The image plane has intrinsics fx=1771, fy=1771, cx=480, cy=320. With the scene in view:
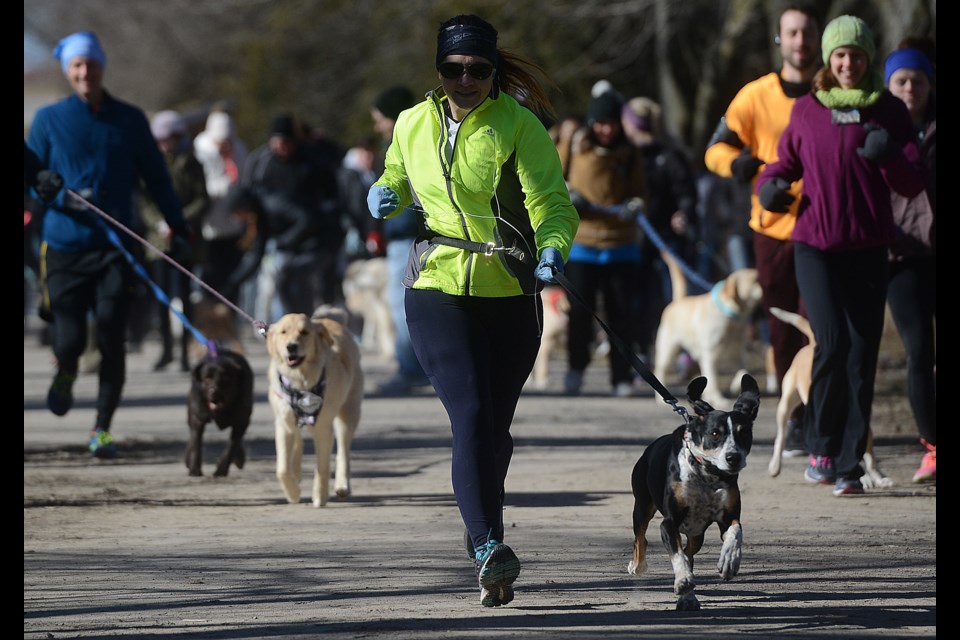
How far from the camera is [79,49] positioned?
10.3 metres

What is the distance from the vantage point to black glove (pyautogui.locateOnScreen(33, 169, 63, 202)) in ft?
32.4

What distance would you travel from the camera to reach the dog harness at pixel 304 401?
28.6ft

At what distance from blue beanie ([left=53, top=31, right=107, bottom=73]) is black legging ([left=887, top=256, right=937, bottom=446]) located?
4730mm

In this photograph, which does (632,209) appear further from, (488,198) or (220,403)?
(488,198)

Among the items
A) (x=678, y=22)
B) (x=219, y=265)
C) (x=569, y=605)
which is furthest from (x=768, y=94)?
(x=678, y=22)

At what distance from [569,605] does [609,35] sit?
20200 millimetres

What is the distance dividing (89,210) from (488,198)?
4.60 metres

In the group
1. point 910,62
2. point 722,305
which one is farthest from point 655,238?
point 910,62

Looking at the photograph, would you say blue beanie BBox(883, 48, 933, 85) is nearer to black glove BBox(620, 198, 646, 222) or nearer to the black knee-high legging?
the black knee-high legging

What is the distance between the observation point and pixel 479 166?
20.7 ft

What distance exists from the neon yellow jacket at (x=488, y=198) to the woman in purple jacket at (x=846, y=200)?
2.43 metres

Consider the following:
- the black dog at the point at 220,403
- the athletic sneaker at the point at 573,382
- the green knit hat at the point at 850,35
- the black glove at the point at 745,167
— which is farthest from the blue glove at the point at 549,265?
the athletic sneaker at the point at 573,382

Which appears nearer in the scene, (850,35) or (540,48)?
(850,35)

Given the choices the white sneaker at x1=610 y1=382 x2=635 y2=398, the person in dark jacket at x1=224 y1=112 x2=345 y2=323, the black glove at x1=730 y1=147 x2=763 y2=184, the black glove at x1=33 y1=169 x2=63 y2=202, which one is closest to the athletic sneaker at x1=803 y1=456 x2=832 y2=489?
the black glove at x1=730 y1=147 x2=763 y2=184
